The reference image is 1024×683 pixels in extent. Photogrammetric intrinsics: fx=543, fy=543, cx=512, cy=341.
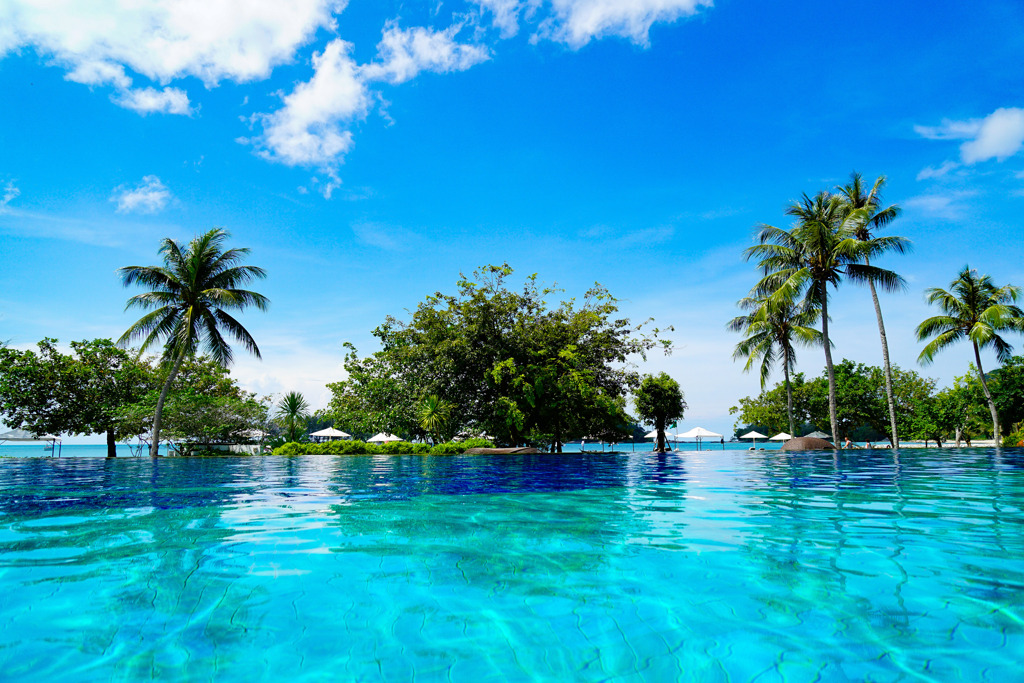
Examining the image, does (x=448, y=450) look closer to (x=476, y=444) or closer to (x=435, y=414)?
(x=476, y=444)

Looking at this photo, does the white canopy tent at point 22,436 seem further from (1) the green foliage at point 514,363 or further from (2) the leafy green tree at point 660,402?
(2) the leafy green tree at point 660,402

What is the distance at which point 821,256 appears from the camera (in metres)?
25.8

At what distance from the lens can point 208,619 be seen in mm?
3055

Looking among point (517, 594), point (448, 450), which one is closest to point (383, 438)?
point (448, 450)

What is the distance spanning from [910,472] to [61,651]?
47.2 ft

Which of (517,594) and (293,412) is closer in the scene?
(517,594)

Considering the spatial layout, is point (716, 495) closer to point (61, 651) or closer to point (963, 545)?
point (963, 545)

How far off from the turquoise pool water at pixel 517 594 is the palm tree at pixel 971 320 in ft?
92.8

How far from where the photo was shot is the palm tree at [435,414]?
1121 inches

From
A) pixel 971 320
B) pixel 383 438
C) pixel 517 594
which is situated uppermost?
pixel 971 320

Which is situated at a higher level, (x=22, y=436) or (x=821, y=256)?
(x=821, y=256)

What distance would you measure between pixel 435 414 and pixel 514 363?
200 inches

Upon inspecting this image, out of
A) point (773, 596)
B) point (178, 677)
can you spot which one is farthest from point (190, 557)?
point (773, 596)

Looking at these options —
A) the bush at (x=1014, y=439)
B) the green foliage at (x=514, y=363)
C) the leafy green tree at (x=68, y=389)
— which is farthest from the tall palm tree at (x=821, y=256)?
the leafy green tree at (x=68, y=389)
